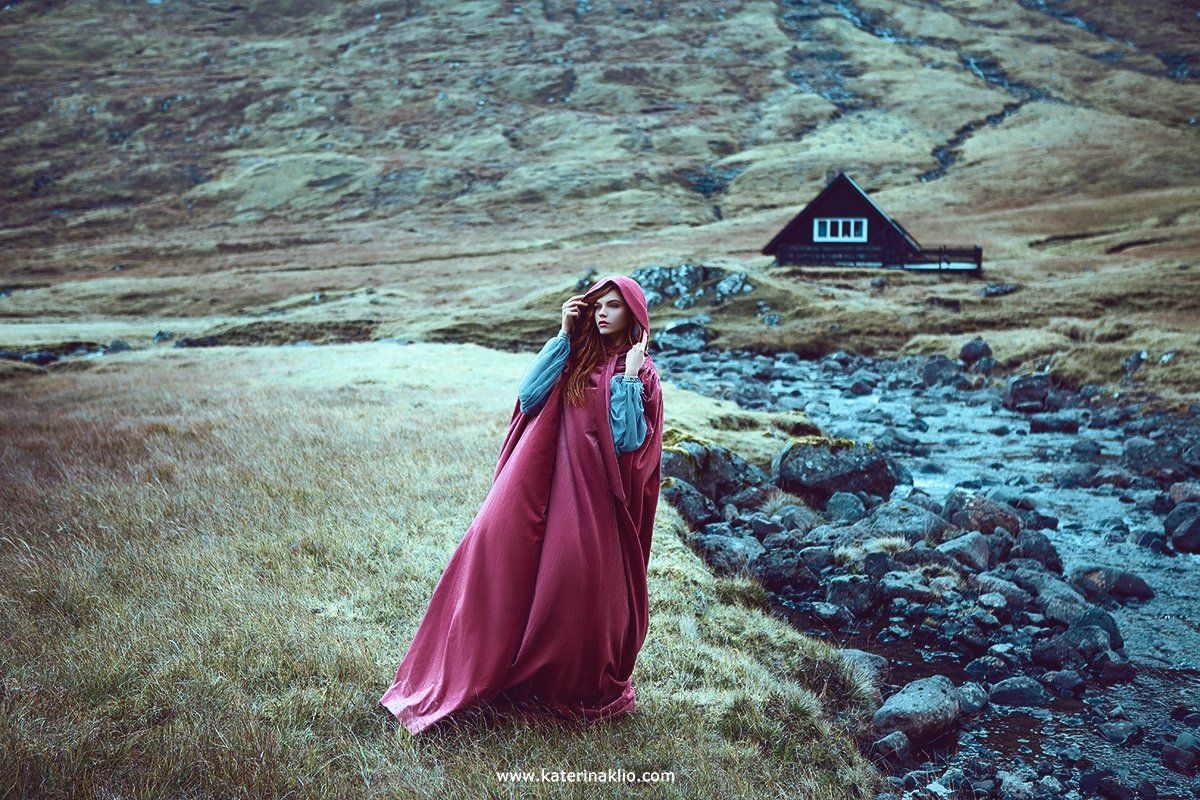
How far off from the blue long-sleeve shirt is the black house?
45.1 meters

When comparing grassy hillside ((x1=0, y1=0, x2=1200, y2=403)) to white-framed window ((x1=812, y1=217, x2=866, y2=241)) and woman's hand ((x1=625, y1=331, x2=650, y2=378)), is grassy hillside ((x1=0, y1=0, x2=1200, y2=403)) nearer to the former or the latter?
white-framed window ((x1=812, y1=217, x2=866, y2=241))

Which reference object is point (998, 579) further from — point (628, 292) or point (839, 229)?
point (839, 229)

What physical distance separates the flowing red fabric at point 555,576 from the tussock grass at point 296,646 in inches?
9.5

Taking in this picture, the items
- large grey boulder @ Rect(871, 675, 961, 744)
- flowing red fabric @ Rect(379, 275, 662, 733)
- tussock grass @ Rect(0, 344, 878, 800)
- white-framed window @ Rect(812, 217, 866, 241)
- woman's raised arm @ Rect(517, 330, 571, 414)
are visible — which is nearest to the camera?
tussock grass @ Rect(0, 344, 878, 800)

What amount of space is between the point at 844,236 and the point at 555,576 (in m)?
49.8

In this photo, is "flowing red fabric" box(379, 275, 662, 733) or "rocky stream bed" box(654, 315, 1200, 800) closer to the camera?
"flowing red fabric" box(379, 275, 662, 733)

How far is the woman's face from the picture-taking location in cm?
548

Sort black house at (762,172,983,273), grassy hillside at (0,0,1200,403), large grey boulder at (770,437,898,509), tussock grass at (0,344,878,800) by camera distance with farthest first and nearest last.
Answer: black house at (762,172,983,273) → grassy hillside at (0,0,1200,403) → large grey boulder at (770,437,898,509) → tussock grass at (0,344,878,800)

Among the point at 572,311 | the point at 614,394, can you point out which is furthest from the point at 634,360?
the point at 572,311

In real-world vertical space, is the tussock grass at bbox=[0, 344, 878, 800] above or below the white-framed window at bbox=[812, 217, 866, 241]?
below

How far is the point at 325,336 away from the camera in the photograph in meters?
38.7

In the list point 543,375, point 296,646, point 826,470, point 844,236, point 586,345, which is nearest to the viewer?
point 543,375

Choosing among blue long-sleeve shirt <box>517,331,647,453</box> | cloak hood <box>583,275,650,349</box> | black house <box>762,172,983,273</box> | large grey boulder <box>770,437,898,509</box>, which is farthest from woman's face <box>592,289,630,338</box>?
black house <box>762,172,983,273</box>

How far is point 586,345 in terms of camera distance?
567cm
